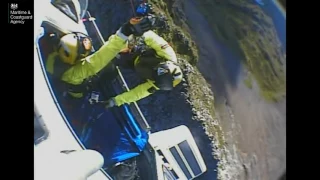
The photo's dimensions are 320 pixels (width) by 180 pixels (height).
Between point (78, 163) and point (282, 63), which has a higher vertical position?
point (282, 63)

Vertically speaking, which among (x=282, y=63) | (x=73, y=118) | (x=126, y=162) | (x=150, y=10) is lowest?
(x=126, y=162)

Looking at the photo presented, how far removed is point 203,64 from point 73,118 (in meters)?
0.50

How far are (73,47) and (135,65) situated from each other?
0.74 feet

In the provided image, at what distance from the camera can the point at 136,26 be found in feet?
7.89

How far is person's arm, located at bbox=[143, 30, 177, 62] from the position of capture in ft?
7.97

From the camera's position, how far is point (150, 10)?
2434mm

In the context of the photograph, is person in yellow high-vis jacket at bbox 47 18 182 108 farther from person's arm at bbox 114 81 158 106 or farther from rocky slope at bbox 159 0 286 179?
rocky slope at bbox 159 0 286 179

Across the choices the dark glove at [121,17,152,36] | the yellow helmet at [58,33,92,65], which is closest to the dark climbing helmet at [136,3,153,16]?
the dark glove at [121,17,152,36]
